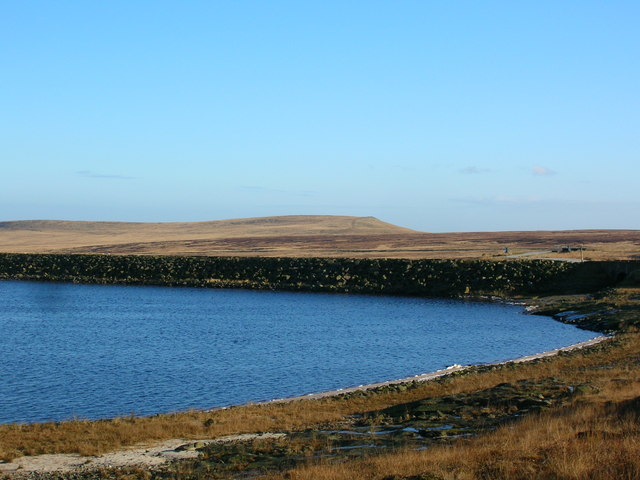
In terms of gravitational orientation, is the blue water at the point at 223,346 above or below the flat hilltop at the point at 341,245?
below

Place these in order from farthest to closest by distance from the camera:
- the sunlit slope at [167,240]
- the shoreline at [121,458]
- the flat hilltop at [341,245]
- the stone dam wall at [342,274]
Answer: the sunlit slope at [167,240] < the flat hilltop at [341,245] < the stone dam wall at [342,274] < the shoreline at [121,458]

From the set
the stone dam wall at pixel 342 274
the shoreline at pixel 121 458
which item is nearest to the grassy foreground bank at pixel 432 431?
the shoreline at pixel 121 458

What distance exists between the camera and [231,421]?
807 inches

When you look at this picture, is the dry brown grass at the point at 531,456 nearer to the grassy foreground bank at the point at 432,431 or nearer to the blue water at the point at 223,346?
the grassy foreground bank at the point at 432,431

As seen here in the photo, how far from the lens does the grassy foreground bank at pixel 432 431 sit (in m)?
12.5

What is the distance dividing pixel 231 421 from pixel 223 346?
63.3 feet

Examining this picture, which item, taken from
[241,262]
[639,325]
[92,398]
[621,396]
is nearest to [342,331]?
[639,325]

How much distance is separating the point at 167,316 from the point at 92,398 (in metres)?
28.2

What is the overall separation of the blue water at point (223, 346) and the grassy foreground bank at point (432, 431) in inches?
191

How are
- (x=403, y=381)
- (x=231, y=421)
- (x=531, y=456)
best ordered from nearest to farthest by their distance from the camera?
(x=531, y=456), (x=231, y=421), (x=403, y=381)

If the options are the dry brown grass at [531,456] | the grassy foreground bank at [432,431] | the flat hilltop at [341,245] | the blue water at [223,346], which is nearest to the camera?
the dry brown grass at [531,456]

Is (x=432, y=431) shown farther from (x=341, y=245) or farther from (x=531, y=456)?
(x=341, y=245)

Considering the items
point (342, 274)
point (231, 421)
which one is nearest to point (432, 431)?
point (231, 421)

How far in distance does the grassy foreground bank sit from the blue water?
485 cm
